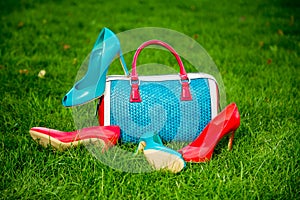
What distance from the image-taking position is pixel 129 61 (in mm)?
3859

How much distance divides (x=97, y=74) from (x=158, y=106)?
374mm

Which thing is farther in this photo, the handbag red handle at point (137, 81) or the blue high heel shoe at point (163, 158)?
the handbag red handle at point (137, 81)

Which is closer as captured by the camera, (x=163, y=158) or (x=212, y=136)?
(x=163, y=158)

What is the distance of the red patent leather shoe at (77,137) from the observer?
2.22 metres

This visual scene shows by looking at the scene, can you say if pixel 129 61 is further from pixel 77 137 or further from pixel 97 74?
pixel 77 137

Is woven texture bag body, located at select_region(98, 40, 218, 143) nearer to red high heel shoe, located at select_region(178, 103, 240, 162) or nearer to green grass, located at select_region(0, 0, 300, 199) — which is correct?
red high heel shoe, located at select_region(178, 103, 240, 162)

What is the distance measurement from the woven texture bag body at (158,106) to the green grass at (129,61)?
0.22 meters

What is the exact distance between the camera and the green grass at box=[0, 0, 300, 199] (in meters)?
1.98

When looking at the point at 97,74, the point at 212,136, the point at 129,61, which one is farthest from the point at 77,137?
the point at 129,61

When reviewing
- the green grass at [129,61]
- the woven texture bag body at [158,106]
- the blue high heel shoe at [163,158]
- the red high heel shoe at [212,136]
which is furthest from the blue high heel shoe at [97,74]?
the red high heel shoe at [212,136]

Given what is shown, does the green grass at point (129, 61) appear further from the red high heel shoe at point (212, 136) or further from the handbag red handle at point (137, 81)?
the handbag red handle at point (137, 81)

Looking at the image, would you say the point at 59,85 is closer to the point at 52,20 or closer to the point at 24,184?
the point at 24,184

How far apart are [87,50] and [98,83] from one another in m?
1.93

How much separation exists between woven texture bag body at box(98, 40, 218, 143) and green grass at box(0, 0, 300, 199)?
0.22 meters
